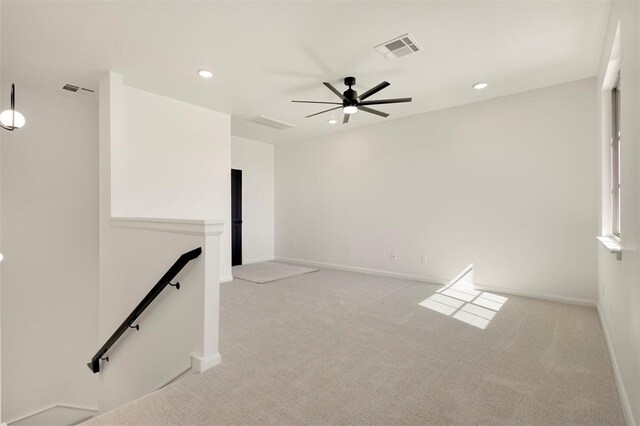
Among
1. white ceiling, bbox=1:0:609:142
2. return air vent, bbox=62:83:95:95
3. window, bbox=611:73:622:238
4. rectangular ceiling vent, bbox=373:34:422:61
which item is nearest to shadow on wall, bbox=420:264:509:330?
window, bbox=611:73:622:238

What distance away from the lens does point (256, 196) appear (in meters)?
7.35

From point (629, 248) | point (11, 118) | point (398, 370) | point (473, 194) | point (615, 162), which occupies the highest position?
point (11, 118)

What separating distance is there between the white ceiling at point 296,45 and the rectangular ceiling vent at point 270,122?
1.00 m

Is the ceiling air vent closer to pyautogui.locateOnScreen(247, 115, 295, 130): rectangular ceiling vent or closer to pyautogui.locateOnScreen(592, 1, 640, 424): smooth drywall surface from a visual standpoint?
pyautogui.locateOnScreen(247, 115, 295, 130): rectangular ceiling vent

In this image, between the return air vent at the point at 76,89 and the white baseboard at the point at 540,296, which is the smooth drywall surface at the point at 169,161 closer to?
the return air vent at the point at 76,89

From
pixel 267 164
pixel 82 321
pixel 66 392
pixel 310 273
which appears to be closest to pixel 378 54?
pixel 310 273

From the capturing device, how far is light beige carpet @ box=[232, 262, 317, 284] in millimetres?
5570

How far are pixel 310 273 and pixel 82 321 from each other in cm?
363

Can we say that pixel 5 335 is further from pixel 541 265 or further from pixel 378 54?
pixel 541 265

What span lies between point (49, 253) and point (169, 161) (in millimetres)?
2021

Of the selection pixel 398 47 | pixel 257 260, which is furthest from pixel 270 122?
pixel 257 260

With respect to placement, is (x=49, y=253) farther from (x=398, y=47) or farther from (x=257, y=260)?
(x=398, y=47)

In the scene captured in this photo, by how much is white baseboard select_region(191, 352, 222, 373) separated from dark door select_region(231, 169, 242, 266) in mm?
4526

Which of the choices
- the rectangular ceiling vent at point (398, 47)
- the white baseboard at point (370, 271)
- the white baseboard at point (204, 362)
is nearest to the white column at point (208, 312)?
the white baseboard at point (204, 362)
